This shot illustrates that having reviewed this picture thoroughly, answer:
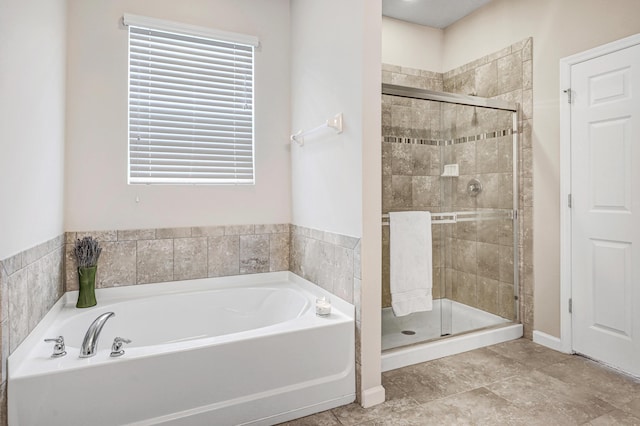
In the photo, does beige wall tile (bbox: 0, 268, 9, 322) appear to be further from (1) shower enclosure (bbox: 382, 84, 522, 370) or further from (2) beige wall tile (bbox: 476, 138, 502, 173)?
(2) beige wall tile (bbox: 476, 138, 502, 173)

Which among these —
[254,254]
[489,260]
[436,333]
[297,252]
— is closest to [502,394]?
[436,333]

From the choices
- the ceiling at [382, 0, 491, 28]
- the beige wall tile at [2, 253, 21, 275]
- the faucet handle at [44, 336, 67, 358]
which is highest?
the ceiling at [382, 0, 491, 28]

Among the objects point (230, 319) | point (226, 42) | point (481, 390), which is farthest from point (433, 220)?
point (226, 42)

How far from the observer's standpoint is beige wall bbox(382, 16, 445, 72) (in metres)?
3.55

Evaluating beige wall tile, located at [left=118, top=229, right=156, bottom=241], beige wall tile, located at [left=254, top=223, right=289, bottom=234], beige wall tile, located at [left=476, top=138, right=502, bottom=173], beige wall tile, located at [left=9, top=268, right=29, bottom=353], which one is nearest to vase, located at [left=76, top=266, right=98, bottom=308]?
beige wall tile, located at [left=118, top=229, right=156, bottom=241]

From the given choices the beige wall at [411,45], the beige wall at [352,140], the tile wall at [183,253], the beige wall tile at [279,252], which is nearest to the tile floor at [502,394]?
the beige wall at [352,140]

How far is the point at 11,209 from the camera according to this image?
61.2 inches

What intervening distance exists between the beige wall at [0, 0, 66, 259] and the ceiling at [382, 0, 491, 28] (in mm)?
2527

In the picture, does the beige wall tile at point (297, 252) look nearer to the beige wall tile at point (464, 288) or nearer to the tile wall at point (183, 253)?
the tile wall at point (183, 253)

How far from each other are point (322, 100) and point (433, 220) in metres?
1.17

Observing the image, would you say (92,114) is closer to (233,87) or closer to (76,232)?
(76,232)

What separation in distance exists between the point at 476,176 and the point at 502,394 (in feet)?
5.22

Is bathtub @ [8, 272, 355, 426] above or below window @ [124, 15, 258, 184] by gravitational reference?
below

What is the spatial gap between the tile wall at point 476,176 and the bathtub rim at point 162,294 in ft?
2.72
